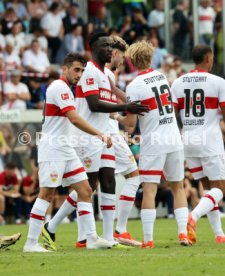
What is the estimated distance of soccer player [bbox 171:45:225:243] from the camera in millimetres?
13266

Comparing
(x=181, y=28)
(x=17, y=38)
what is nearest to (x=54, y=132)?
(x=17, y=38)

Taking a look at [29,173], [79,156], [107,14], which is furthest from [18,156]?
[79,156]

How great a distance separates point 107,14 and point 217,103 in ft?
54.7

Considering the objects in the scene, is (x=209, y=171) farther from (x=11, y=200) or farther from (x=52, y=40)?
(x=52, y=40)

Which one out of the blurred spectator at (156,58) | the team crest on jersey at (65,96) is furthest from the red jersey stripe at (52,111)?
the blurred spectator at (156,58)

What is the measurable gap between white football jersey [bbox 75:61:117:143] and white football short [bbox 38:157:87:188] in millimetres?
784

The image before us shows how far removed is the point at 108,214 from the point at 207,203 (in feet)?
4.14

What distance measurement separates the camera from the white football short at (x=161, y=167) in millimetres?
12664

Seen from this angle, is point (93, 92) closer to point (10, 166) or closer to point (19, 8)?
point (10, 166)

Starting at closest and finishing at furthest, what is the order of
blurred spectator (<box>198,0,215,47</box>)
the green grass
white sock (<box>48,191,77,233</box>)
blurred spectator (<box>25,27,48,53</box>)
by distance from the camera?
the green grass < white sock (<box>48,191,77,233</box>) < blurred spectator (<box>25,27,48,53</box>) < blurred spectator (<box>198,0,215,47</box>)

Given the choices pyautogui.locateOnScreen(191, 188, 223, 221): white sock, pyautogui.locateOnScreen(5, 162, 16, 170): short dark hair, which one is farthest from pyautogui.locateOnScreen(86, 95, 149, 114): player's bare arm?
pyautogui.locateOnScreen(5, 162, 16, 170): short dark hair

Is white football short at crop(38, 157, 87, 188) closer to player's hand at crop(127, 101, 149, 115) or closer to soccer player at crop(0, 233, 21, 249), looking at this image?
soccer player at crop(0, 233, 21, 249)

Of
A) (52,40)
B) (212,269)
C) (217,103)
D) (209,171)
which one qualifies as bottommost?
(212,269)

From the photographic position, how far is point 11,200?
868 inches
